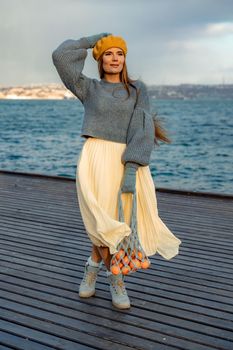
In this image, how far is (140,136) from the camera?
8.95 ft

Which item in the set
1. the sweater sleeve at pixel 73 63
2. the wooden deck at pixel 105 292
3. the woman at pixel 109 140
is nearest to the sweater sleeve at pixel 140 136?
the woman at pixel 109 140

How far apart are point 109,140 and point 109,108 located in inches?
7.0

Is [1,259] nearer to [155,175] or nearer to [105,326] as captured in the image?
[105,326]

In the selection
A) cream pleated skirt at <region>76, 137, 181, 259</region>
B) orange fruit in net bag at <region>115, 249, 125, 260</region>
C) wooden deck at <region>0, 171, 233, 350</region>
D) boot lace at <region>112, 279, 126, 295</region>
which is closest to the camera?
wooden deck at <region>0, 171, 233, 350</region>

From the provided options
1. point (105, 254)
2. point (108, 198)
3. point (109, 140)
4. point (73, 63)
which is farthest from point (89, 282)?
point (73, 63)

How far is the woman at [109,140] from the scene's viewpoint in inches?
107

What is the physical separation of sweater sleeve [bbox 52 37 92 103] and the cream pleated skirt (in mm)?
297

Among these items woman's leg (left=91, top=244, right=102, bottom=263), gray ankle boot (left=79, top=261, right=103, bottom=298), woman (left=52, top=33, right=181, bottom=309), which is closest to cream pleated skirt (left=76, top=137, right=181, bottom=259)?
woman (left=52, top=33, right=181, bottom=309)

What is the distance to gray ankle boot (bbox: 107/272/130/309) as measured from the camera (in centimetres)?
285

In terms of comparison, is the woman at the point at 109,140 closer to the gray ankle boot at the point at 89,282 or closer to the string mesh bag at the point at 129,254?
the string mesh bag at the point at 129,254

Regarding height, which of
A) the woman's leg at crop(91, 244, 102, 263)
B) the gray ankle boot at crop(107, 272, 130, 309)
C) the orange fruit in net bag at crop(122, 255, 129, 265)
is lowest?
the gray ankle boot at crop(107, 272, 130, 309)

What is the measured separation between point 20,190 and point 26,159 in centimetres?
1281

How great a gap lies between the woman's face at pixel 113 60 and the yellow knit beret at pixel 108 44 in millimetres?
20

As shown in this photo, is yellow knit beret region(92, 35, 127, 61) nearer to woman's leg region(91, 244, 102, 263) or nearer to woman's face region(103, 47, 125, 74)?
woman's face region(103, 47, 125, 74)
